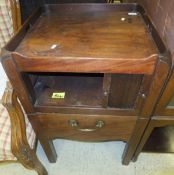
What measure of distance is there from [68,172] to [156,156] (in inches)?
23.3

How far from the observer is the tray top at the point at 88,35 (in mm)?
574

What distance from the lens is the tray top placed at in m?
0.57

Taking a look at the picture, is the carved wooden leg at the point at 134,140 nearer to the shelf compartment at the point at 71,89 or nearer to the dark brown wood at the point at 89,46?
the shelf compartment at the point at 71,89

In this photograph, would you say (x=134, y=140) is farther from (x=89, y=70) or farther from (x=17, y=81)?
(x=17, y=81)

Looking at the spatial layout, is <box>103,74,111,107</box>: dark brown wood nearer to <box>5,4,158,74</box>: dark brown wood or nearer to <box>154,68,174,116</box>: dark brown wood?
<box>5,4,158,74</box>: dark brown wood

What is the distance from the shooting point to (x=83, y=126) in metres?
0.86

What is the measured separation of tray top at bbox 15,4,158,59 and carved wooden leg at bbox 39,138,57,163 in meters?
0.55

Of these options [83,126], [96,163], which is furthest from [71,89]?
[96,163]

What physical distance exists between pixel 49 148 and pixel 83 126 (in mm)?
321

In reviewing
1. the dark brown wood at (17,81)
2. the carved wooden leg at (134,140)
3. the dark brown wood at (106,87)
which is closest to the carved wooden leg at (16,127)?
the dark brown wood at (17,81)

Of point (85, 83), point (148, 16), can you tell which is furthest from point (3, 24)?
point (148, 16)

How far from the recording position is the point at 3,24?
2.89 ft

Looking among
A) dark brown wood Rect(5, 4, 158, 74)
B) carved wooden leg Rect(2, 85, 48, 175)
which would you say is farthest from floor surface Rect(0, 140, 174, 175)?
dark brown wood Rect(5, 4, 158, 74)

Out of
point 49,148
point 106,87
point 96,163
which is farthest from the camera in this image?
point 96,163
